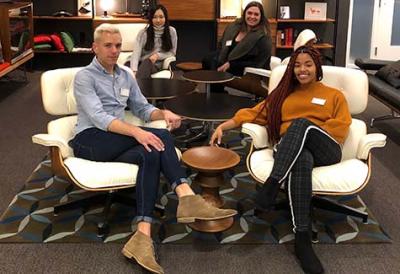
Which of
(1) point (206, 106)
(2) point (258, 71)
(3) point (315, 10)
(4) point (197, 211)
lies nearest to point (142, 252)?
(4) point (197, 211)

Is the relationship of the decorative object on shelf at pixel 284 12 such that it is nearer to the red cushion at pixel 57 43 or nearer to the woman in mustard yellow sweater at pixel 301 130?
the red cushion at pixel 57 43

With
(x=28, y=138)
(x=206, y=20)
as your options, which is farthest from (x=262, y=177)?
(x=206, y=20)

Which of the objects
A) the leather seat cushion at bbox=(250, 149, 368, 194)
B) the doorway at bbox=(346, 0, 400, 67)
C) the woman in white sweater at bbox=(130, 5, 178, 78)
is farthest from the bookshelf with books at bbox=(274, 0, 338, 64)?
the leather seat cushion at bbox=(250, 149, 368, 194)

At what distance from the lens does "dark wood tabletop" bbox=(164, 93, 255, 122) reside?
372cm

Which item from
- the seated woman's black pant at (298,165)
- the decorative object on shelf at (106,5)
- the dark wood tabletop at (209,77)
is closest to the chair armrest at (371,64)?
the dark wood tabletop at (209,77)

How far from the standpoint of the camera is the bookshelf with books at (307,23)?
7.36 meters

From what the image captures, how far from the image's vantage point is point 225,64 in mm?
5344

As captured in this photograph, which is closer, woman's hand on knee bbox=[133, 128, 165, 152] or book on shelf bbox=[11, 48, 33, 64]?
woman's hand on knee bbox=[133, 128, 165, 152]

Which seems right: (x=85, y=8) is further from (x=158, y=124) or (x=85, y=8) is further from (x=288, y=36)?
(x=158, y=124)

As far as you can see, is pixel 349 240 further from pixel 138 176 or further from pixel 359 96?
pixel 138 176

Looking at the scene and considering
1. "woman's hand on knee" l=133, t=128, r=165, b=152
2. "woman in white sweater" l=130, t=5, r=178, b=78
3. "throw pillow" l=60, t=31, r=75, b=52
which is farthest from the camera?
"throw pillow" l=60, t=31, r=75, b=52

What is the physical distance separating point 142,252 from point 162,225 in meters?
0.49

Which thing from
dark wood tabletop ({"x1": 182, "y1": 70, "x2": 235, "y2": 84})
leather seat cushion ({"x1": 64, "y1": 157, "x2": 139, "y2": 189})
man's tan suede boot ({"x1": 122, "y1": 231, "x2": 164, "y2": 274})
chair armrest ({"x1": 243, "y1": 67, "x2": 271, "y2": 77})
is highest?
chair armrest ({"x1": 243, "y1": 67, "x2": 271, "y2": 77})

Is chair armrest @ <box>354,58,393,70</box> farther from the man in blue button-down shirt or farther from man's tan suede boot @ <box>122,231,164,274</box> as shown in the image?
man's tan suede boot @ <box>122,231,164,274</box>
